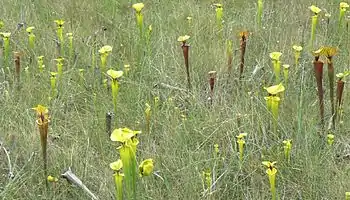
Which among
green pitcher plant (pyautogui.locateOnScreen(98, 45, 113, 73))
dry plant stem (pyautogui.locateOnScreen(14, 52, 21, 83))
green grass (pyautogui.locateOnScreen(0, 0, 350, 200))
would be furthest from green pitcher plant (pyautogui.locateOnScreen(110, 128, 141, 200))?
dry plant stem (pyautogui.locateOnScreen(14, 52, 21, 83))

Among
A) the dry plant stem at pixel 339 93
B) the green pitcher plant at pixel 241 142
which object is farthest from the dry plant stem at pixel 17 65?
the dry plant stem at pixel 339 93

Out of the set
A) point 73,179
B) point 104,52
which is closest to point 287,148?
point 73,179

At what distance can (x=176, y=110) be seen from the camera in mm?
2191

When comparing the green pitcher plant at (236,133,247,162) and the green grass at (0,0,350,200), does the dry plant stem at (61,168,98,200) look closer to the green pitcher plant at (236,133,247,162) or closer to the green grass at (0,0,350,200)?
the green grass at (0,0,350,200)

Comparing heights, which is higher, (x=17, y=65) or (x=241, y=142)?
(x=17, y=65)

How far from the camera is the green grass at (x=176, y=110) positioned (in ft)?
5.93

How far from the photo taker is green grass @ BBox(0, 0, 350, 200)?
1807mm

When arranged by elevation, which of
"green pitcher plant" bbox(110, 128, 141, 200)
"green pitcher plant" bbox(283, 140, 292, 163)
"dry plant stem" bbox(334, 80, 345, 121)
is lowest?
"green pitcher plant" bbox(283, 140, 292, 163)

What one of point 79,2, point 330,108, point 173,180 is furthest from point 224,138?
point 79,2

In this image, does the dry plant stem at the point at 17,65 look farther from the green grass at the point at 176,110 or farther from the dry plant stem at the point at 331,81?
the dry plant stem at the point at 331,81

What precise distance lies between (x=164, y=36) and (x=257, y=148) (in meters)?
1.20

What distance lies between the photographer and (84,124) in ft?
7.23

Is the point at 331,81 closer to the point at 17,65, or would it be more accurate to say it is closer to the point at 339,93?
the point at 339,93

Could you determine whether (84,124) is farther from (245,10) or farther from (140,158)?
(245,10)
